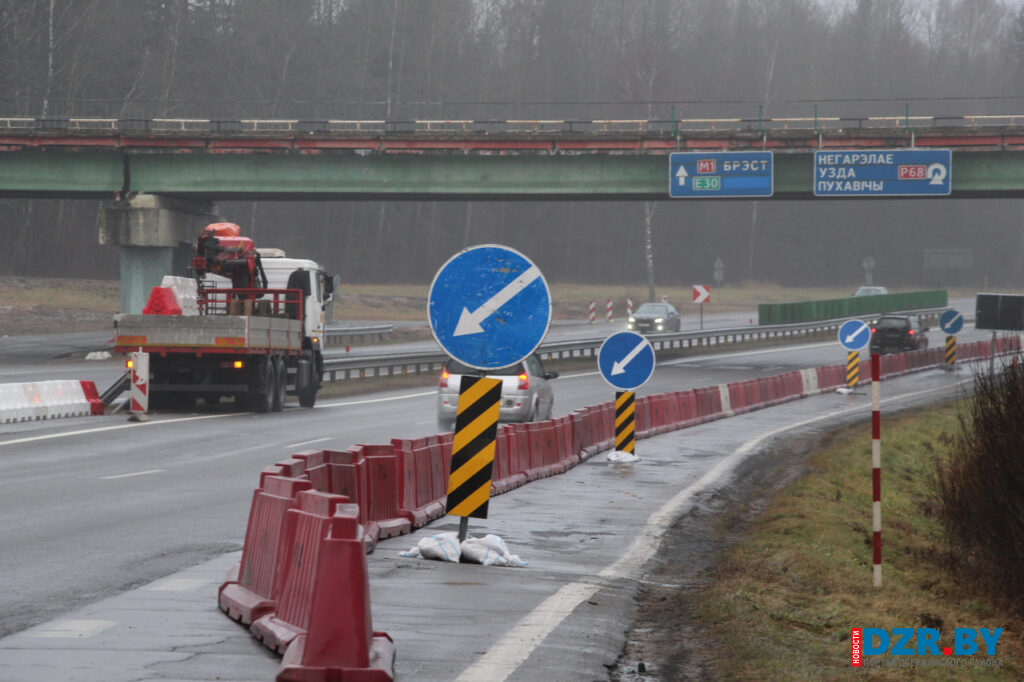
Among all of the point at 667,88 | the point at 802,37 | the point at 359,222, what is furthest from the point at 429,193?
the point at 802,37

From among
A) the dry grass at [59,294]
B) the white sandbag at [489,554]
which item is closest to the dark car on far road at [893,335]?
the dry grass at [59,294]

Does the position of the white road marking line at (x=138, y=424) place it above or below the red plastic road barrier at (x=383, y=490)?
below

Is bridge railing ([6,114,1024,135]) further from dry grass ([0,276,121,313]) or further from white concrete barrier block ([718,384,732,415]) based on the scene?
white concrete barrier block ([718,384,732,415])

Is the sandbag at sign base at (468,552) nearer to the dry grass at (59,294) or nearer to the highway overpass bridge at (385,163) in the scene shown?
the highway overpass bridge at (385,163)

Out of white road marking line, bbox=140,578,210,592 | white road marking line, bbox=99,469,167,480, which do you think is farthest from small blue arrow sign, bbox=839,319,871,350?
white road marking line, bbox=140,578,210,592

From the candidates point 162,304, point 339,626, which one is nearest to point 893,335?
point 162,304

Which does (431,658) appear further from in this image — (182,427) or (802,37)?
(802,37)

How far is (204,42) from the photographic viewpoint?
84312 millimetres

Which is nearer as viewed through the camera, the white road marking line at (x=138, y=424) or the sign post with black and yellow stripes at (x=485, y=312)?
the sign post with black and yellow stripes at (x=485, y=312)

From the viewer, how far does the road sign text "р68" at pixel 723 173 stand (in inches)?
1901

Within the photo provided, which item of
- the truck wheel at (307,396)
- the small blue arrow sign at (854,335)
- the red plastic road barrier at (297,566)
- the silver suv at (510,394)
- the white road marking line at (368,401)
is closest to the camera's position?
the red plastic road barrier at (297,566)

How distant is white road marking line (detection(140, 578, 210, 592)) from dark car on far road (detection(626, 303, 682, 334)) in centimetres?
5367

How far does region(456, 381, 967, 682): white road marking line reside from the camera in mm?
6922

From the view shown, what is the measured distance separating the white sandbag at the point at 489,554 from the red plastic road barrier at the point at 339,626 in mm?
3876
